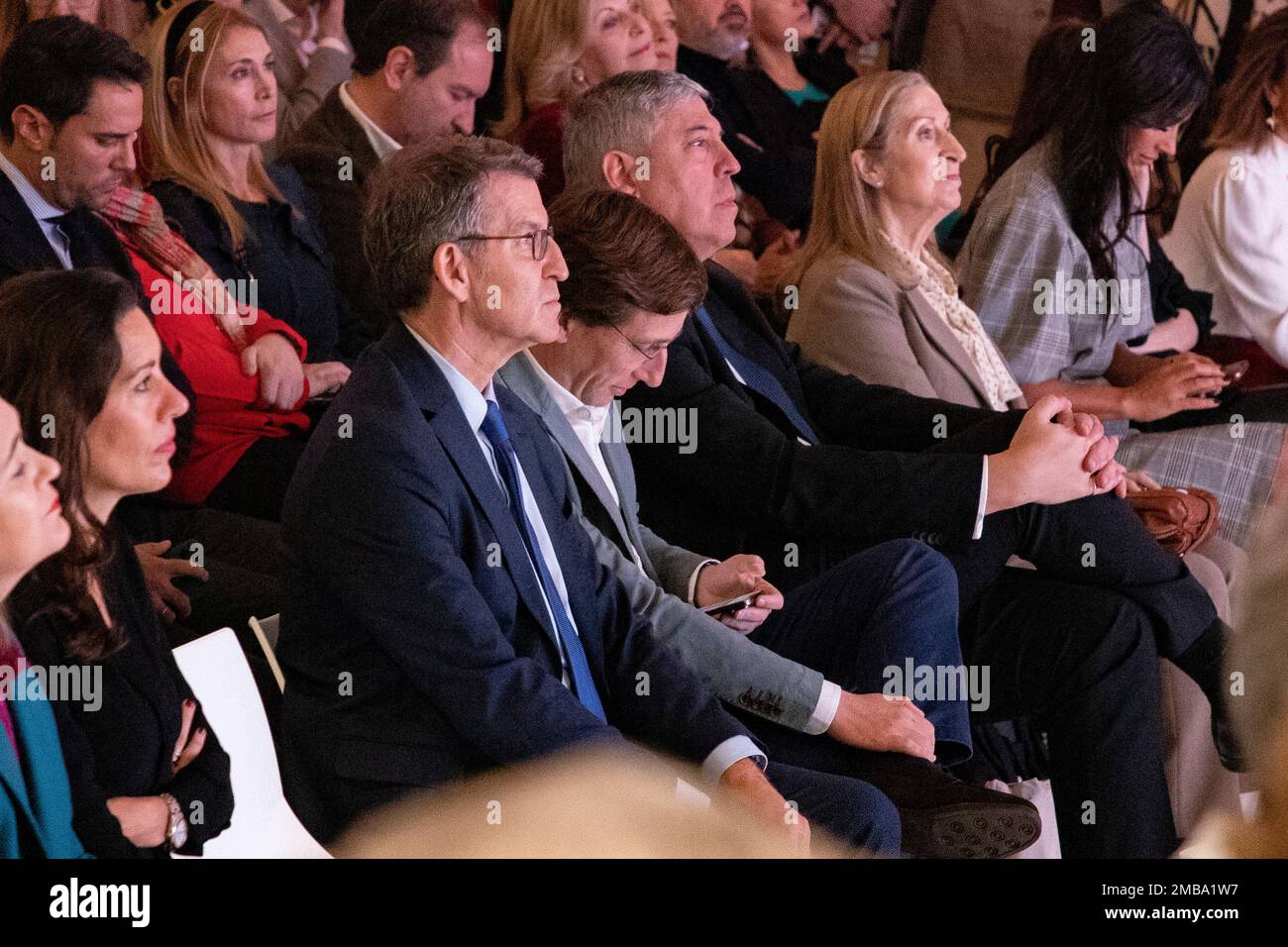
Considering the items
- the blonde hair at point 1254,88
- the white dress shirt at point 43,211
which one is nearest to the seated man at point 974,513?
the white dress shirt at point 43,211

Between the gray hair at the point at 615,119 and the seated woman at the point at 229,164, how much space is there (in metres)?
0.54

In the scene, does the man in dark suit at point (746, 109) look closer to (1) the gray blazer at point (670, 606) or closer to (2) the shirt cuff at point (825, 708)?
(1) the gray blazer at point (670, 606)

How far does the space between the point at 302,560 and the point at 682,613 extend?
55 cm

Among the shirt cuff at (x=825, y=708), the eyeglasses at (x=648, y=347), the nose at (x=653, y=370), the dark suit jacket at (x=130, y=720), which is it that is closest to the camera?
Result: the dark suit jacket at (x=130, y=720)

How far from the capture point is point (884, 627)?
2.32 meters

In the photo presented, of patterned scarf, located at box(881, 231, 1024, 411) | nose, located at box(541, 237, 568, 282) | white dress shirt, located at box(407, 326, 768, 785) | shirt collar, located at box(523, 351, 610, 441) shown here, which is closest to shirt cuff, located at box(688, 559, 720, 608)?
shirt collar, located at box(523, 351, 610, 441)

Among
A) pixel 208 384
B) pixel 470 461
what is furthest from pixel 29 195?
pixel 470 461

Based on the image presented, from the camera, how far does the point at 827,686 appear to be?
218 cm

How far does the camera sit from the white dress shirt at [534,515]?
201cm

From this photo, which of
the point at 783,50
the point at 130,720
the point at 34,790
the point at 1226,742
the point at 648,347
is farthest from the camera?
the point at 783,50

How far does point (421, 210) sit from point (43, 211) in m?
0.75

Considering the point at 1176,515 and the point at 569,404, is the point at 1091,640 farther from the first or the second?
the point at 569,404

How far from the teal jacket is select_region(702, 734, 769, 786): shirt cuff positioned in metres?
0.71
